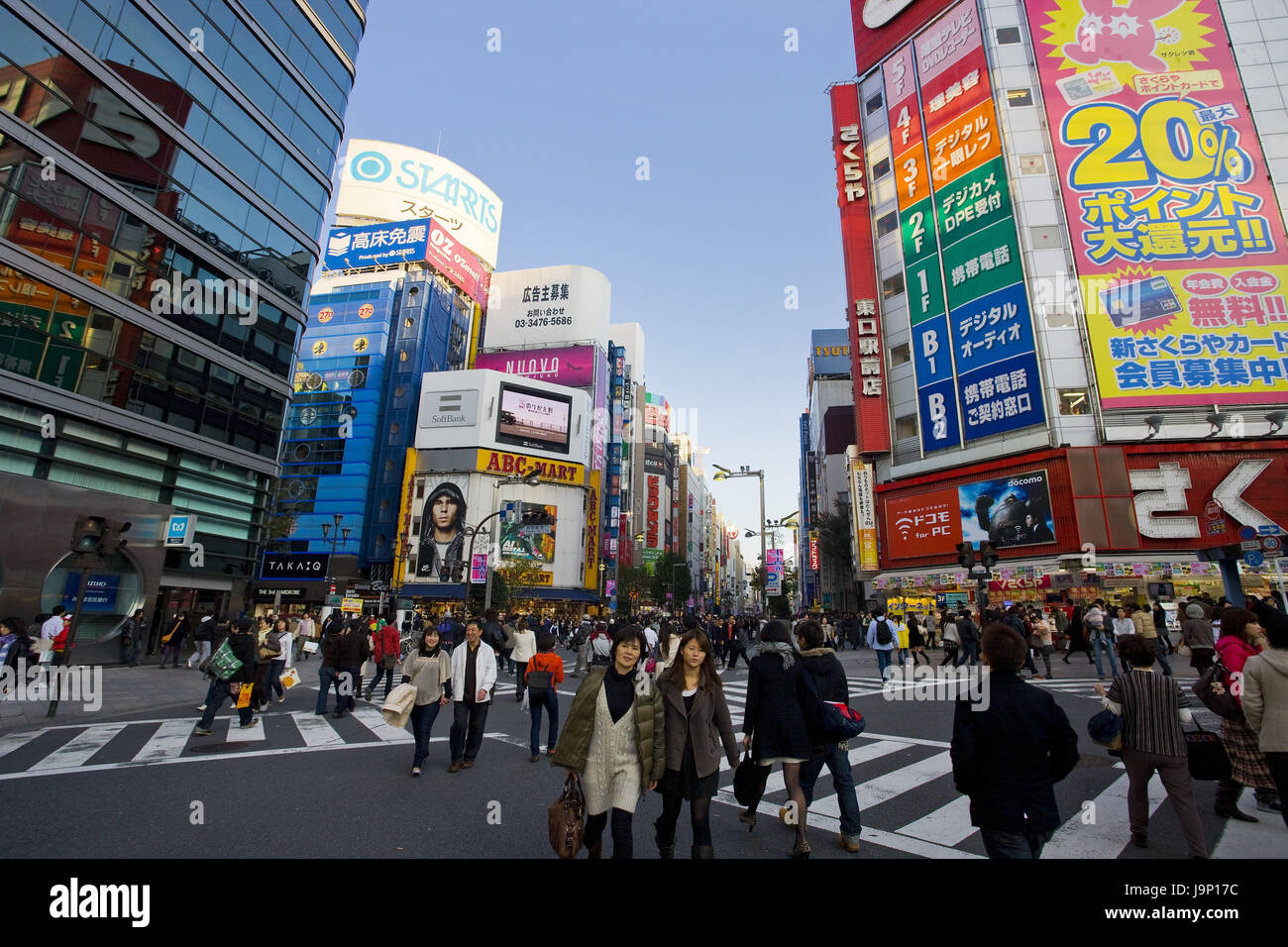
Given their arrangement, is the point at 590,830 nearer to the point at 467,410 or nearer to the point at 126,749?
the point at 126,749

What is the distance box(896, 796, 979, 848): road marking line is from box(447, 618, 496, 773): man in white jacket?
4946 millimetres

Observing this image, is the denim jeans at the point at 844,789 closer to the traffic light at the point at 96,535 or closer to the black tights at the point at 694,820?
the black tights at the point at 694,820

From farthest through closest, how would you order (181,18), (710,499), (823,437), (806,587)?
(710,499)
(806,587)
(823,437)
(181,18)

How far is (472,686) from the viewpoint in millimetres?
7824

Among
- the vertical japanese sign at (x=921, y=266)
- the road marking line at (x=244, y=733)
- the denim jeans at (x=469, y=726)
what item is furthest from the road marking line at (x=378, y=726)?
the vertical japanese sign at (x=921, y=266)

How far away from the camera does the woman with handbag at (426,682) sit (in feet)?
24.6

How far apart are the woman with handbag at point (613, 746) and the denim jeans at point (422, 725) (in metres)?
3.80

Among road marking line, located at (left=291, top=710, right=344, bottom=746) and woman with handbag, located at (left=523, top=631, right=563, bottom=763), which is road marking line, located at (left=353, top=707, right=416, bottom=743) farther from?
woman with handbag, located at (left=523, top=631, right=563, bottom=763)

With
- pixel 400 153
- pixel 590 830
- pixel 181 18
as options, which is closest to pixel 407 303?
pixel 400 153

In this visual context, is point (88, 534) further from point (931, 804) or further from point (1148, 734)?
point (1148, 734)

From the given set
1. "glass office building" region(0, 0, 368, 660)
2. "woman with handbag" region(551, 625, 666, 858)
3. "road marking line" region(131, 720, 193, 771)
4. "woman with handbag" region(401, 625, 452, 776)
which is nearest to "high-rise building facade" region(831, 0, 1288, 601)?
"woman with handbag" region(401, 625, 452, 776)

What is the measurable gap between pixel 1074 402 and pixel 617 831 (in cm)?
3767

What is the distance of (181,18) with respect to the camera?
69.7 ft
